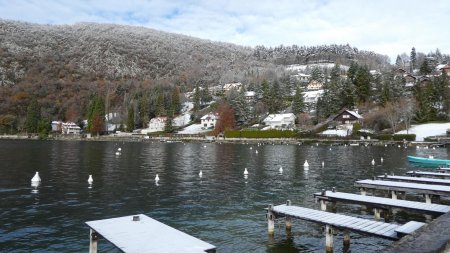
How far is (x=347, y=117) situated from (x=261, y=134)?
26056 mm

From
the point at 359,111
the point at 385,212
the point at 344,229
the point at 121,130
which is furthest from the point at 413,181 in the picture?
the point at 121,130

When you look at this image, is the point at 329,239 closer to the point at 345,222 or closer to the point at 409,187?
the point at 345,222

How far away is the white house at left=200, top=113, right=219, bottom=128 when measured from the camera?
14150 cm

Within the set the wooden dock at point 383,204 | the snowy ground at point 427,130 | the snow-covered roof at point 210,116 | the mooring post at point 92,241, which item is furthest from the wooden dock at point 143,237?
the snow-covered roof at point 210,116

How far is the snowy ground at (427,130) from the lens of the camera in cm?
9356

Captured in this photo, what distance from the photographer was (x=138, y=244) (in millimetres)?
12000

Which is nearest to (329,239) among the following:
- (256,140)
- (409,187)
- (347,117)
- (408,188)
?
(408,188)

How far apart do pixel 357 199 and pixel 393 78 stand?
369 ft

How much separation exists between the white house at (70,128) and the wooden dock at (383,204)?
6179 inches

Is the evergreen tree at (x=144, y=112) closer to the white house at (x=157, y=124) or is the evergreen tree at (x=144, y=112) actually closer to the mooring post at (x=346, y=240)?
the white house at (x=157, y=124)

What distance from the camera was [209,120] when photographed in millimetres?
143125

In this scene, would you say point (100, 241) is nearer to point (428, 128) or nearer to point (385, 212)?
point (385, 212)

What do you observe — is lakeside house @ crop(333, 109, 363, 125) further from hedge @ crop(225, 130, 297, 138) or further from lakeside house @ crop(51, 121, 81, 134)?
lakeside house @ crop(51, 121, 81, 134)

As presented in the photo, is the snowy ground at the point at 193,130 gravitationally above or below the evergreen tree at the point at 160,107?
below
